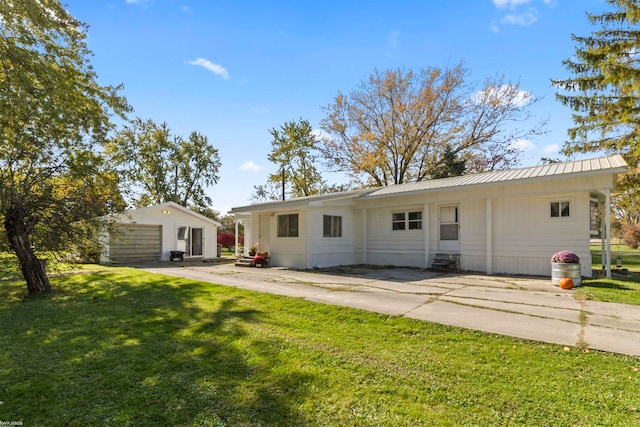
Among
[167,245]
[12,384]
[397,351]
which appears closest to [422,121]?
[167,245]

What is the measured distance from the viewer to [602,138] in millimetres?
17125

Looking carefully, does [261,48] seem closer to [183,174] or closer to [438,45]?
[438,45]

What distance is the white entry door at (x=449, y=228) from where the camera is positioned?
12.5 m

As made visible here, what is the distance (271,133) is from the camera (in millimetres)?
32594

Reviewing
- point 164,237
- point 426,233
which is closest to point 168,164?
point 164,237

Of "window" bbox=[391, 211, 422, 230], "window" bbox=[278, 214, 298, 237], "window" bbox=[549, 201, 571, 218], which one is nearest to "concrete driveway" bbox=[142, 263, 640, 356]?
"window" bbox=[549, 201, 571, 218]

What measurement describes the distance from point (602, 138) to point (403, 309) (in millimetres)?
17809

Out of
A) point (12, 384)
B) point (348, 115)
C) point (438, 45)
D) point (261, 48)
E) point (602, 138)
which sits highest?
point (438, 45)

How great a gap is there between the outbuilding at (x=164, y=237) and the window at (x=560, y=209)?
55.2ft

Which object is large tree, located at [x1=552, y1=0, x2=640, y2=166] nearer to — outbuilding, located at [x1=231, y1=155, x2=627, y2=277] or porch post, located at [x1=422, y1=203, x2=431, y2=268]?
outbuilding, located at [x1=231, y1=155, x2=627, y2=277]

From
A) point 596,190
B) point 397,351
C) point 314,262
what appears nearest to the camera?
point 397,351

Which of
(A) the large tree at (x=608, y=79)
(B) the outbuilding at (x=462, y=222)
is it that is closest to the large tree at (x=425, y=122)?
(A) the large tree at (x=608, y=79)

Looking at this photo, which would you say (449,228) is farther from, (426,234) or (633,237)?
(633,237)

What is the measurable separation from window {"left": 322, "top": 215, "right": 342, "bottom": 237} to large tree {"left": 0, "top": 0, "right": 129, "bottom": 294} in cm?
751
